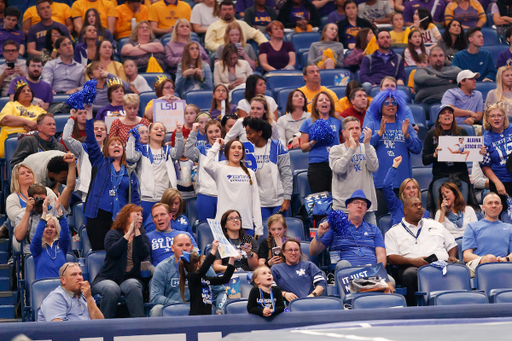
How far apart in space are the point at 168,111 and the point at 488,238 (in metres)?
3.53

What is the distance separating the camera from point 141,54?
984 cm

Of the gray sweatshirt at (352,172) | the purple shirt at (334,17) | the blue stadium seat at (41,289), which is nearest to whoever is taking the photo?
the blue stadium seat at (41,289)

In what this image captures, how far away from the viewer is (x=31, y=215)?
21.4ft

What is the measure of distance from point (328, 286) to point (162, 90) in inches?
127

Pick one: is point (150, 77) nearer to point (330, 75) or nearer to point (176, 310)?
point (330, 75)

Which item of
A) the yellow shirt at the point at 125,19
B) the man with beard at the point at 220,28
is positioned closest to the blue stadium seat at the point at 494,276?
the man with beard at the point at 220,28

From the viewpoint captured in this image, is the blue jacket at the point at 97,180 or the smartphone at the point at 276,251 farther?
the blue jacket at the point at 97,180

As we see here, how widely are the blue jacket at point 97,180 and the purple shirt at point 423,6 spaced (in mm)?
5959

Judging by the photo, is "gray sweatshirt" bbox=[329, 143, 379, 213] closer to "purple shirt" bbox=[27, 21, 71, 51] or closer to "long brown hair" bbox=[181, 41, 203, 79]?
"long brown hair" bbox=[181, 41, 203, 79]

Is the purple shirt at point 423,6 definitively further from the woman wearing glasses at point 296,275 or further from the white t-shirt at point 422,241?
the woman wearing glasses at point 296,275

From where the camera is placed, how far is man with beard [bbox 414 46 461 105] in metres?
9.29

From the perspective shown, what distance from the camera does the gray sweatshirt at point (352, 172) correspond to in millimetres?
7066

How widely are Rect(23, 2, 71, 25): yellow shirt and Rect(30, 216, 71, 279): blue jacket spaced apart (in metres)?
5.11

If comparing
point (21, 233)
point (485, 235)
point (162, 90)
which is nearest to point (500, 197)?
point (485, 235)
